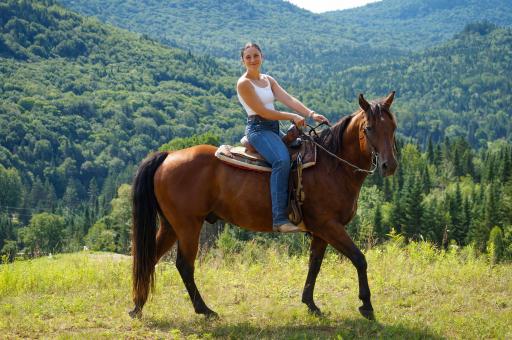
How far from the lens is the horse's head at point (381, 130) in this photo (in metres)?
7.36

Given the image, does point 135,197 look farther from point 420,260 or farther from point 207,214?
point 420,260

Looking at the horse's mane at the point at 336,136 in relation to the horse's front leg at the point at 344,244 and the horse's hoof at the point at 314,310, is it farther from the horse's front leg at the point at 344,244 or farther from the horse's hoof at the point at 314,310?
the horse's hoof at the point at 314,310

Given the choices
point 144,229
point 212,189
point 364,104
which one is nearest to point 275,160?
point 212,189

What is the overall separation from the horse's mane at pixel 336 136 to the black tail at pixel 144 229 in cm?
241

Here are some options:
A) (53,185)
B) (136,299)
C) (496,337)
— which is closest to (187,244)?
(136,299)

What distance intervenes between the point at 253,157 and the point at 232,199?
64 centimetres

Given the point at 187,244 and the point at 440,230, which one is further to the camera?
the point at 440,230

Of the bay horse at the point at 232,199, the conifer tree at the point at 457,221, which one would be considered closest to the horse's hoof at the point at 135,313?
the bay horse at the point at 232,199

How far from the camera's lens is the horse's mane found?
8117 millimetres

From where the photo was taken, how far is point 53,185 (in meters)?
157

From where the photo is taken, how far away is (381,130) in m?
7.48

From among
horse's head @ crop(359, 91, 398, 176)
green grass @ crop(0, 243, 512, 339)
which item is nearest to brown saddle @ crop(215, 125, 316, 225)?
horse's head @ crop(359, 91, 398, 176)

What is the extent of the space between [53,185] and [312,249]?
158m

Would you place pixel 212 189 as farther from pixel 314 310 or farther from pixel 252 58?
pixel 314 310
